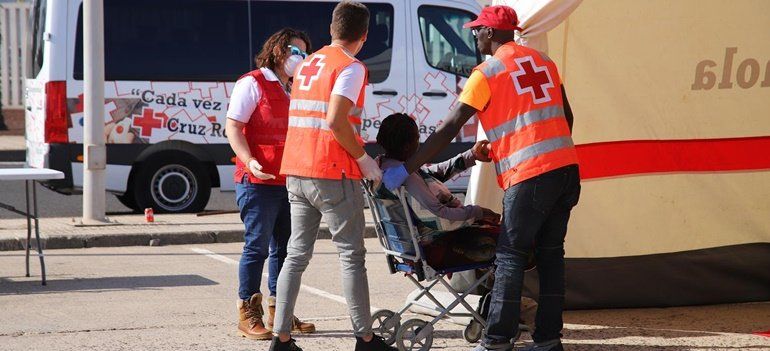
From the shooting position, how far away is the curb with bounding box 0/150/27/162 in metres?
24.7

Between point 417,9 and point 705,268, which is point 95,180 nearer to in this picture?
point 417,9

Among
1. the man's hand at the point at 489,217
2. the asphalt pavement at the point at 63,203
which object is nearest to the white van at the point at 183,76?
the asphalt pavement at the point at 63,203

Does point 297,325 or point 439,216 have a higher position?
point 439,216

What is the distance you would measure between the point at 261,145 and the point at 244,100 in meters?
0.26

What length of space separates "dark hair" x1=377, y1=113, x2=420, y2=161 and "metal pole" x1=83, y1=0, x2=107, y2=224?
19.7 feet

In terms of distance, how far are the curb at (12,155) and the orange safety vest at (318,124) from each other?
18.7 metres

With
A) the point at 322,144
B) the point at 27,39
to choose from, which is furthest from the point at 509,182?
the point at 27,39

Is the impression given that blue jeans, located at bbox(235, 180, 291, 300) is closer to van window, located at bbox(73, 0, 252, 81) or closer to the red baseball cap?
the red baseball cap

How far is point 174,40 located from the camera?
13805 millimetres

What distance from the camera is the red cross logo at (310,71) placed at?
6.54 metres

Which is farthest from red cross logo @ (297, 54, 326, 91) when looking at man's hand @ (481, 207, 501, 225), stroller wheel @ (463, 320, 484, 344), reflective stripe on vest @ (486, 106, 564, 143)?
stroller wheel @ (463, 320, 484, 344)

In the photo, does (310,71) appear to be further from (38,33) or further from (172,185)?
(38,33)

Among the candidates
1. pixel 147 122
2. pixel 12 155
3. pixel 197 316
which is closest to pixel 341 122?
pixel 197 316

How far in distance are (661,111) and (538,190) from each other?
2.03m
